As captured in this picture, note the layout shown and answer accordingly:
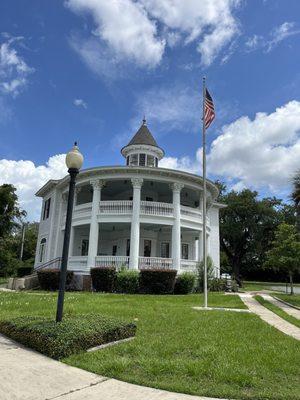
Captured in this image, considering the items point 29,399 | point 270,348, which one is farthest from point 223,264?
point 29,399

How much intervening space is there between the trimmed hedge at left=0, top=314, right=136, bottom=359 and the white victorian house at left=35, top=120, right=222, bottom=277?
16722 millimetres

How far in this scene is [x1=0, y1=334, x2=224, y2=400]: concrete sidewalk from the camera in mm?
5004

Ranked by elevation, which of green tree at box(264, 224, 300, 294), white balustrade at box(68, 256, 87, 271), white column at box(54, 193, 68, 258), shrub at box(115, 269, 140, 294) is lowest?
shrub at box(115, 269, 140, 294)

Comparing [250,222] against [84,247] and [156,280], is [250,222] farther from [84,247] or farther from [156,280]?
[156,280]

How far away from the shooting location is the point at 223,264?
188ft

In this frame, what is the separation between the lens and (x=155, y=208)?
27.3 metres

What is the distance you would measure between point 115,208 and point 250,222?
28934mm

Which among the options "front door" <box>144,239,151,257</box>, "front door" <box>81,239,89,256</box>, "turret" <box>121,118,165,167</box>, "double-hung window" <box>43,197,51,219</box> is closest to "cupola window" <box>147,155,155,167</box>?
"turret" <box>121,118,165,167</box>

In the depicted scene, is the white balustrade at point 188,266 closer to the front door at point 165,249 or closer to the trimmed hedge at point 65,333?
the front door at point 165,249

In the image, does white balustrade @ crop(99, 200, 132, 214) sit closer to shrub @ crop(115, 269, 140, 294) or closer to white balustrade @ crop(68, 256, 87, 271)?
white balustrade @ crop(68, 256, 87, 271)

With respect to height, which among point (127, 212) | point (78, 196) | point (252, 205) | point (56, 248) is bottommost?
point (56, 248)

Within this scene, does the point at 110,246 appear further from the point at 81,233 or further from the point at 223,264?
the point at 223,264

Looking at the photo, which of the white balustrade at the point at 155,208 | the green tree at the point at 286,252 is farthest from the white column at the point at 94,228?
the green tree at the point at 286,252

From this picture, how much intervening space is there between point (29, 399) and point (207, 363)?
283cm
